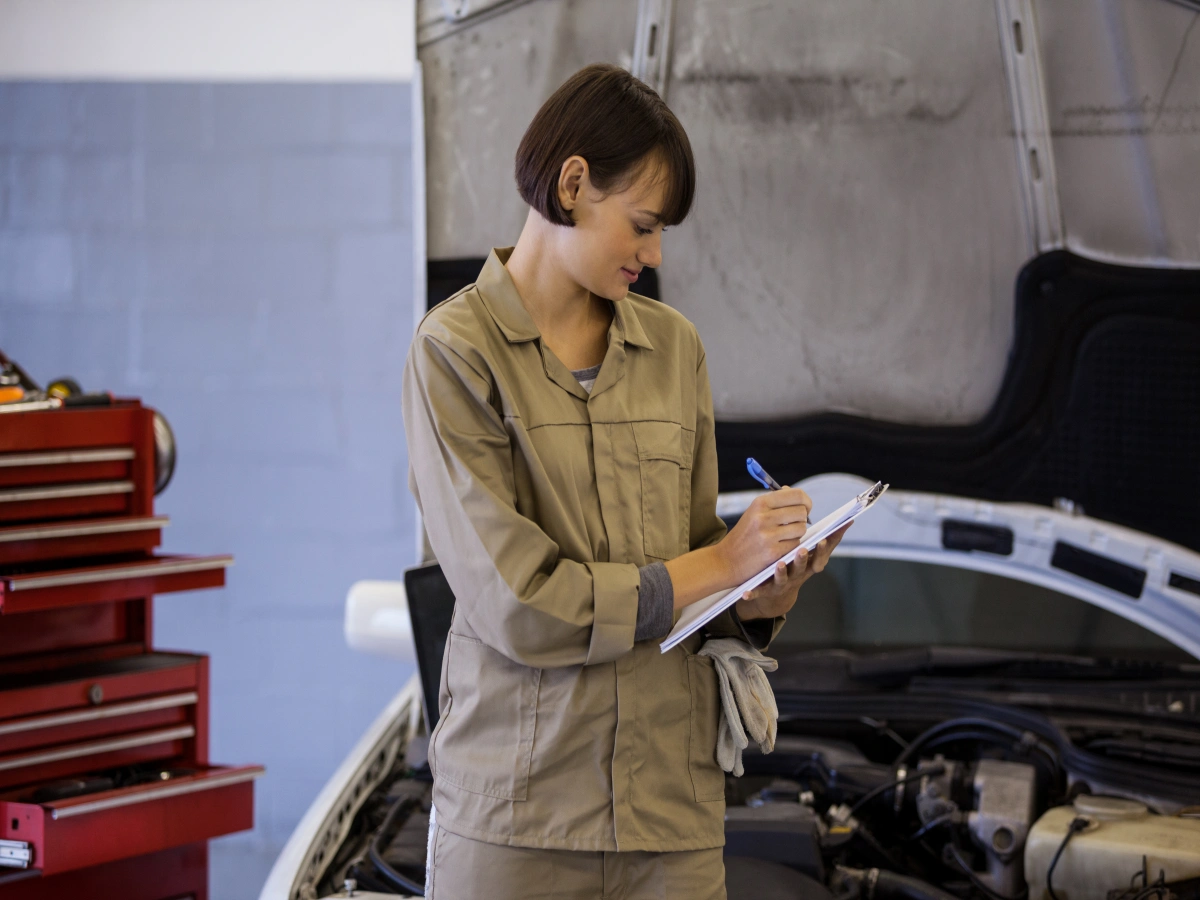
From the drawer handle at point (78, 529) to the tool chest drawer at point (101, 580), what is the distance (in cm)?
6

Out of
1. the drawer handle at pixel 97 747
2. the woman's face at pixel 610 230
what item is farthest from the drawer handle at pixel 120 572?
the woman's face at pixel 610 230

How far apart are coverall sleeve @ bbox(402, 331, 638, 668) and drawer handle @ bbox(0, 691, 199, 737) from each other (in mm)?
1090

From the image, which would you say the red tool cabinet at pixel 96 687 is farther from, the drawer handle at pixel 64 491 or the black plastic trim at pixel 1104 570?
the black plastic trim at pixel 1104 570

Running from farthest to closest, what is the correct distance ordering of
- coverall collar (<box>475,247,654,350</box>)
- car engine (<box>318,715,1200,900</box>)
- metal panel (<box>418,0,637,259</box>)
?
metal panel (<box>418,0,637,259</box>) → car engine (<box>318,715,1200,900</box>) → coverall collar (<box>475,247,654,350</box>)

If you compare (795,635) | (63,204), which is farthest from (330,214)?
(795,635)

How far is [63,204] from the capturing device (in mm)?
3691

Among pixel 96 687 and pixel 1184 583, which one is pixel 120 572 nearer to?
pixel 96 687

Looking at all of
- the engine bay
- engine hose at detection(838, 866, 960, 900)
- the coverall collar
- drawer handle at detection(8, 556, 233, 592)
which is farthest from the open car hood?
the coverall collar

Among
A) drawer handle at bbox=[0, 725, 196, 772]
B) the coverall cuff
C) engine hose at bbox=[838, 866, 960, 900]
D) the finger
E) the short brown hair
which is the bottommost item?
engine hose at bbox=[838, 866, 960, 900]

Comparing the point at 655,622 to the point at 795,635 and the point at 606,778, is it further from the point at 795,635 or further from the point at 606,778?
the point at 795,635

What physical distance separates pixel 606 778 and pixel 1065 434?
1.66 m

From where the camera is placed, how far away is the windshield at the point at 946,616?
241 cm

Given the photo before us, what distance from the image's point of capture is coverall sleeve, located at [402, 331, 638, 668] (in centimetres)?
109

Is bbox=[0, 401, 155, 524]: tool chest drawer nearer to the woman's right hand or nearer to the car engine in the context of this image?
the car engine
